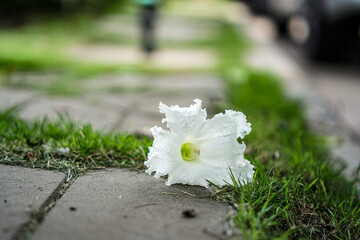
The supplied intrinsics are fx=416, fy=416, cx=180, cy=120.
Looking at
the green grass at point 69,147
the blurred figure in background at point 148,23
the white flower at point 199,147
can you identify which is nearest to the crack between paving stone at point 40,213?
the green grass at point 69,147

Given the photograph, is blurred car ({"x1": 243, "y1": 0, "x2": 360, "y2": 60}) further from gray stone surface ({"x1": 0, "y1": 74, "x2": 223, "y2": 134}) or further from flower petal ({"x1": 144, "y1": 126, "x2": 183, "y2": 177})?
flower petal ({"x1": 144, "y1": 126, "x2": 183, "y2": 177})

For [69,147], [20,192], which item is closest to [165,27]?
[69,147]

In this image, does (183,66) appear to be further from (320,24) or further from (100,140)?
(100,140)

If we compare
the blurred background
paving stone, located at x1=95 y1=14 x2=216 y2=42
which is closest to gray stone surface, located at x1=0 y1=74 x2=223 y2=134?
the blurred background

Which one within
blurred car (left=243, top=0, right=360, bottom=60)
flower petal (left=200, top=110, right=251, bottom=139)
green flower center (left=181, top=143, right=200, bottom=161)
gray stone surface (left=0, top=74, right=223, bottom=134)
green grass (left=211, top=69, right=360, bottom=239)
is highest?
blurred car (left=243, top=0, right=360, bottom=60)

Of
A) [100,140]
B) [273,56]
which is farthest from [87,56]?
[100,140]

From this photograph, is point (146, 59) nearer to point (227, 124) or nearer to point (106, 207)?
point (227, 124)
